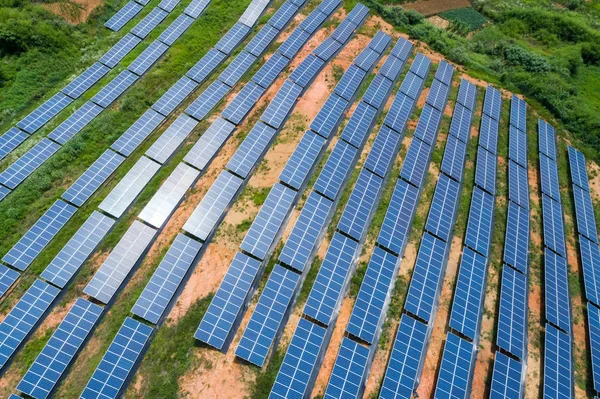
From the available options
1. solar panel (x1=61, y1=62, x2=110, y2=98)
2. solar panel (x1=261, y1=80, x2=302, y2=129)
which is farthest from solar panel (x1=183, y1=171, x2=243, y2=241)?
solar panel (x1=61, y1=62, x2=110, y2=98)

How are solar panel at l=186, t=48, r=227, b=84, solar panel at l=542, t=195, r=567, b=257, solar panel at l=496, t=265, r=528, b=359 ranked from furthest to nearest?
solar panel at l=186, t=48, r=227, b=84
solar panel at l=542, t=195, r=567, b=257
solar panel at l=496, t=265, r=528, b=359

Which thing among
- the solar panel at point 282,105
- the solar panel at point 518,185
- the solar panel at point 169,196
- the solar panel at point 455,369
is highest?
the solar panel at point 518,185

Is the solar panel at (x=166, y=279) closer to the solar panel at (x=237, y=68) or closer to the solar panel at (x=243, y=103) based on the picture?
the solar panel at (x=243, y=103)

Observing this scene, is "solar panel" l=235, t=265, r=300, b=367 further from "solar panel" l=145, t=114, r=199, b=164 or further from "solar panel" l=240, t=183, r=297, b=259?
"solar panel" l=145, t=114, r=199, b=164

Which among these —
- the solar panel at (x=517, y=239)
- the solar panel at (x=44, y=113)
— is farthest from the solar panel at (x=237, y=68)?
the solar panel at (x=517, y=239)

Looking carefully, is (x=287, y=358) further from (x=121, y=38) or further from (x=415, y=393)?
(x=121, y=38)

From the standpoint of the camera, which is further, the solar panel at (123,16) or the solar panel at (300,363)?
the solar panel at (123,16)
